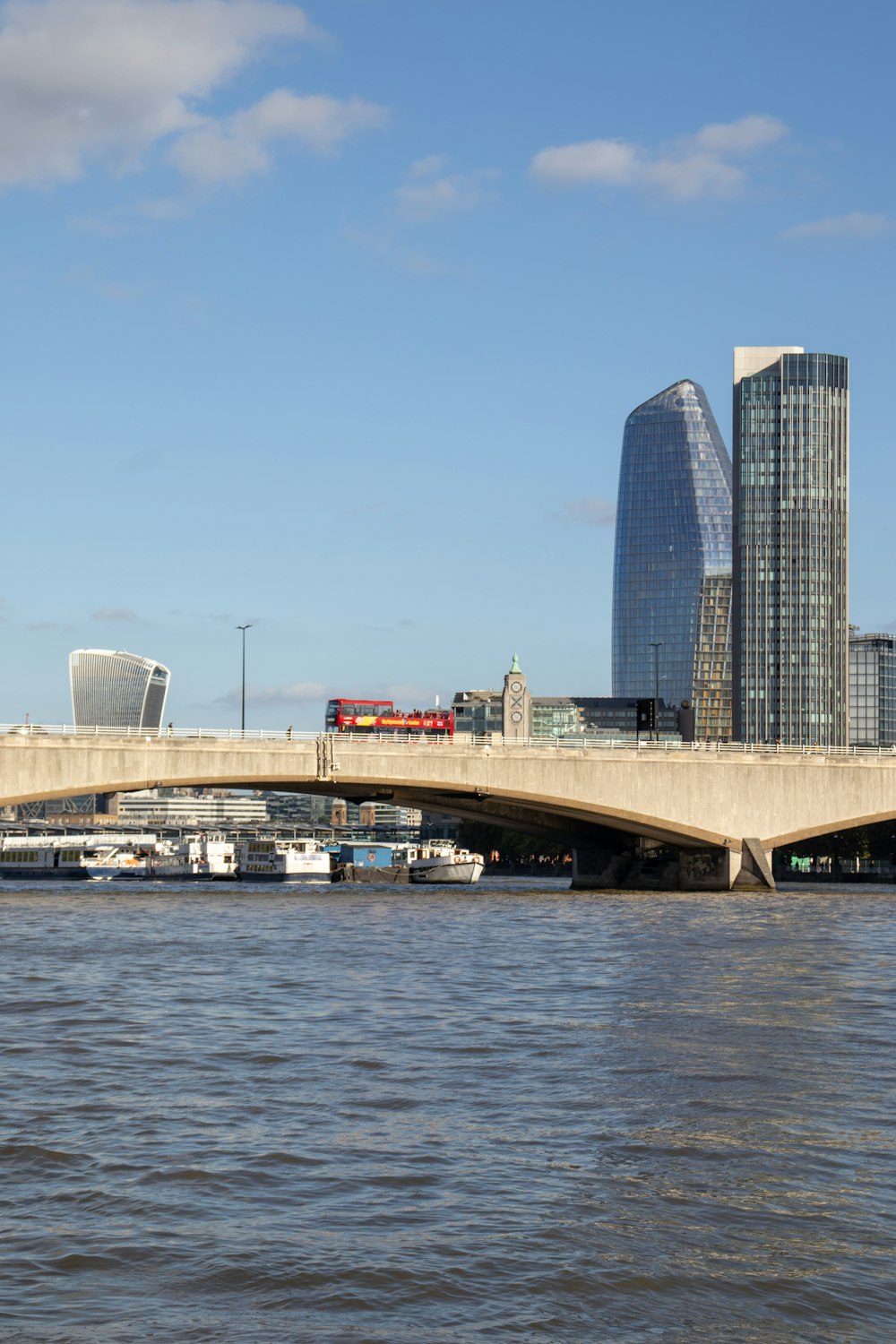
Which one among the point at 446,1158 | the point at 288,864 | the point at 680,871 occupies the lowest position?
the point at 288,864

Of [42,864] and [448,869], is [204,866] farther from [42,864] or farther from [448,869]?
[448,869]

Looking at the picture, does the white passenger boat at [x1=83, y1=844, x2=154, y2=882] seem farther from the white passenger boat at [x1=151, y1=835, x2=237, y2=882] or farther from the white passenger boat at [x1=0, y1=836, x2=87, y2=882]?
the white passenger boat at [x1=0, y1=836, x2=87, y2=882]

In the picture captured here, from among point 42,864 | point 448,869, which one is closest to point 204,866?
point 42,864

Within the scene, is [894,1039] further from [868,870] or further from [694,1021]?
[868,870]

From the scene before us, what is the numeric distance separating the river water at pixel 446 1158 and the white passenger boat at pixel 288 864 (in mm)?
A: 96974

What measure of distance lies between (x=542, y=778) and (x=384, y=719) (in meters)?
26.5

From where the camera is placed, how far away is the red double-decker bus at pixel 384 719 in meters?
117

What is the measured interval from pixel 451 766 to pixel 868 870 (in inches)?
4066

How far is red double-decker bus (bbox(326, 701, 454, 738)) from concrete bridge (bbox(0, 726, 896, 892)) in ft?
34.0

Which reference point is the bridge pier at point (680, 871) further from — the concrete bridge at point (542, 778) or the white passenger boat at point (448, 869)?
the white passenger boat at point (448, 869)

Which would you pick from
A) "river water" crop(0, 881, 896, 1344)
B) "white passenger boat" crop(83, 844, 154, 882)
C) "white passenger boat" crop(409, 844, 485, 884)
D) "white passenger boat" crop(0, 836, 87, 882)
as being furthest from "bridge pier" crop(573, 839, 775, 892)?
"river water" crop(0, 881, 896, 1344)

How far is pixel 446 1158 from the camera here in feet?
64.0

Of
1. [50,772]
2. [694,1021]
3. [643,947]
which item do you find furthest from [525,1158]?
[50,772]

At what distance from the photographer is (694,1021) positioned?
32.0 meters
